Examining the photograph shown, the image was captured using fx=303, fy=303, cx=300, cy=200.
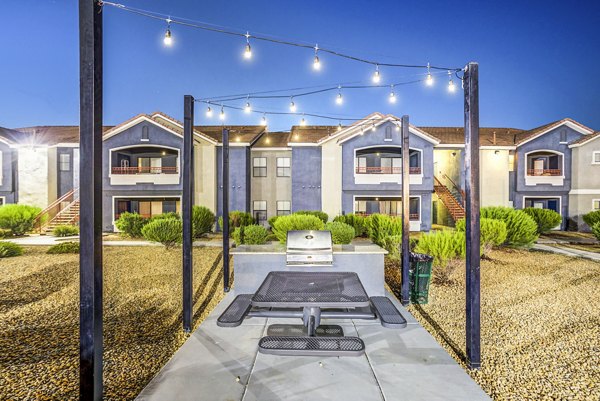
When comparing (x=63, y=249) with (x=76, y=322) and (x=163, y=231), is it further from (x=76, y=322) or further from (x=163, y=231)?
(x=76, y=322)

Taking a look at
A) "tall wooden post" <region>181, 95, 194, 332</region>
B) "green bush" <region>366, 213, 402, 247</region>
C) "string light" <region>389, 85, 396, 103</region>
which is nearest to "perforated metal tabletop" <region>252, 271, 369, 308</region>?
"tall wooden post" <region>181, 95, 194, 332</region>

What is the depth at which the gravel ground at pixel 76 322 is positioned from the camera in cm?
362

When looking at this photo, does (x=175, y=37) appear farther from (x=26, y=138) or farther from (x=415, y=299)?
(x=26, y=138)

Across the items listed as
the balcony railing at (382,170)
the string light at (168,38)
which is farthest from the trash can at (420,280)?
the balcony railing at (382,170)

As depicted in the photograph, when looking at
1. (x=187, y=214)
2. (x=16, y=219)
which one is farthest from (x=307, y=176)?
(x=16, y=219)

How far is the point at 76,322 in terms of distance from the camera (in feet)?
17.8

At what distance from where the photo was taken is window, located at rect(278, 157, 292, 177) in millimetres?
21234

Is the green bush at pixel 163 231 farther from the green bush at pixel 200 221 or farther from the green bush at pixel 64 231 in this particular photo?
the green bush at pixel 64 231

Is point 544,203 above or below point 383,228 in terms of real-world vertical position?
above

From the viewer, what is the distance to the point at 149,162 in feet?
71.5

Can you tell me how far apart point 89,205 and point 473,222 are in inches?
170

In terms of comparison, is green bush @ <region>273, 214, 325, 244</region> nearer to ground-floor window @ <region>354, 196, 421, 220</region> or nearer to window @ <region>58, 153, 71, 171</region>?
ground-floor window @ <region>354, 196, 421, 220</region>

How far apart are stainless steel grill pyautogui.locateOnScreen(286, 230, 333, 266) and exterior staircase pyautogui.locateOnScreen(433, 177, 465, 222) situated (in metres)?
15.9

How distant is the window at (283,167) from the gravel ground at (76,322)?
11.7 meters
